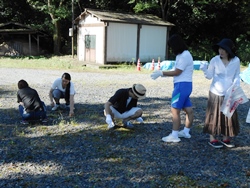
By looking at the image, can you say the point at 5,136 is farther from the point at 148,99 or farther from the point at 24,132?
the point at 148,99

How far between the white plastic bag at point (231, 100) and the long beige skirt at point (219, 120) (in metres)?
0.08

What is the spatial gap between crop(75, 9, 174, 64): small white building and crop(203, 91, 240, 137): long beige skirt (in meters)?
12.9

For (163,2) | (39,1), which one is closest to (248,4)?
(163,2)

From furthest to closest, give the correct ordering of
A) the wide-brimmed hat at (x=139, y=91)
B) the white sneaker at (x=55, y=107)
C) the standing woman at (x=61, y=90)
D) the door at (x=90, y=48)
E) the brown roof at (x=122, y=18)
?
the door at (x=90, y=48), the brown roof at (x=122, y=18), the white sneaker at (x=55, y=107), the standing woman at (x=61, y=90), the wide-brimmed hat at (x=139, y=91)

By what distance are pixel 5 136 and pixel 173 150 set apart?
8.02ft

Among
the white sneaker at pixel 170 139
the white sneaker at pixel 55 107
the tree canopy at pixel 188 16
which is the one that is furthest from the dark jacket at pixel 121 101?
the tree canopy at pixel 188 16

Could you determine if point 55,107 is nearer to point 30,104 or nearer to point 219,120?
point 30,104

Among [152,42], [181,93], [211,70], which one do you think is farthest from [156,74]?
[152,42]

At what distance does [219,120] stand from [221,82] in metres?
0.49

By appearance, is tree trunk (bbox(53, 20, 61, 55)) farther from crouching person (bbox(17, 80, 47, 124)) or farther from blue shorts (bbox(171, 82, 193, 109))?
blue shorts (bbox(171, 82, 193, 109))

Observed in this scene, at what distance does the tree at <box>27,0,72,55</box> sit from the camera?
22.0 m

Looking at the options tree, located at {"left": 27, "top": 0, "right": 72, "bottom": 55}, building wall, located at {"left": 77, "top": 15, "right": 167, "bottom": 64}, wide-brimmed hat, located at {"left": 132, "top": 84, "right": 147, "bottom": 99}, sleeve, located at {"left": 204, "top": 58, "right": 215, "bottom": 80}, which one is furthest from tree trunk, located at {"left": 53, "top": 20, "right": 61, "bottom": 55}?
sleeve, located at {"left": 204, "top": 58, "right": 215, "bottom": 80}

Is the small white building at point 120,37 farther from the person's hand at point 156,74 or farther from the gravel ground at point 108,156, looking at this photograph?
the person's hand at point 156,74

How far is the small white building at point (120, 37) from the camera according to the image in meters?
16.6
